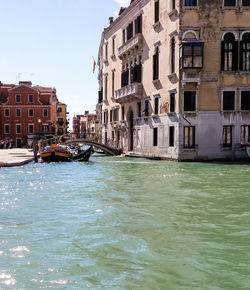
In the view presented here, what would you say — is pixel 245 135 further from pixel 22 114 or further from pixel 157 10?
pixel 22 114

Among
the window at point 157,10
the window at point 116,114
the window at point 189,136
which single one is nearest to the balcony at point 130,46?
the window at point 157,10

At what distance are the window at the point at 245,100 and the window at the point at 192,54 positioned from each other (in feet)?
9.91

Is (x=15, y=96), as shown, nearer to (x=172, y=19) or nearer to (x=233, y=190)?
(x=172, y=19)

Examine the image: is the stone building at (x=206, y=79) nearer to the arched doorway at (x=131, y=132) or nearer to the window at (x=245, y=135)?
the window at (x=245, y=135)

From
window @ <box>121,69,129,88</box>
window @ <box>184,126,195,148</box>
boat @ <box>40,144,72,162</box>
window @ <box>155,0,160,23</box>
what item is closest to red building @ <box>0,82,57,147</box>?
window @ <box>121,69,129,88</box>

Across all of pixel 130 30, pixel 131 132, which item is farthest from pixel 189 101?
pixel 130 30

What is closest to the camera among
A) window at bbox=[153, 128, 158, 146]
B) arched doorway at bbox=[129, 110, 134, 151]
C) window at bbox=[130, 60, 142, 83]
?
window at bbox=[153, 128, 158, 146]

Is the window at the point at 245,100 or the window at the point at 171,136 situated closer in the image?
the window at the point at 245,100

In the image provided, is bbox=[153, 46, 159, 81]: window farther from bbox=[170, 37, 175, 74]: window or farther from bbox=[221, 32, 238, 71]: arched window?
bbox=[221, 32, 238, 71]: arched window

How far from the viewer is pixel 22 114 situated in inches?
1900

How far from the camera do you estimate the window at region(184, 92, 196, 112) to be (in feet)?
71.1

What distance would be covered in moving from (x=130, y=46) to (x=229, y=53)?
931 centimetres

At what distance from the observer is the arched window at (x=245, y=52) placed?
838 inches

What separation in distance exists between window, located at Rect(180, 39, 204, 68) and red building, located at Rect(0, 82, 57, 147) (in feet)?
99.3
